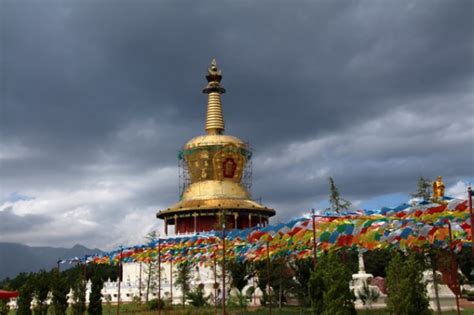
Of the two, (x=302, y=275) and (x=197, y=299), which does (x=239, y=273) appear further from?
(x=302, y=275)

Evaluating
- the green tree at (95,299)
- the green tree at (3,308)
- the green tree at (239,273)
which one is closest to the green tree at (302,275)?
the green tree at (239,273)

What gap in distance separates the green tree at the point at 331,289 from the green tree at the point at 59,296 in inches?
623

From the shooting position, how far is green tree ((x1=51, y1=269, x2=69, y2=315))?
31266 mm

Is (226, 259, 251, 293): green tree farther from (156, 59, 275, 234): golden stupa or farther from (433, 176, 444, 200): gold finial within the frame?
(156, 59, 275, 234): golden stupa

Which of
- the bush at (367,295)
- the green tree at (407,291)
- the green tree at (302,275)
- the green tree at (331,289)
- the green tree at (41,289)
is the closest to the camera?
the green tree at (407,291)

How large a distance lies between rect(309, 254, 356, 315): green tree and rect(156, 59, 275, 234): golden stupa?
4198 centimetres

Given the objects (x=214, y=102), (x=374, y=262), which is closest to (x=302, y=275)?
(x=374, y=262)

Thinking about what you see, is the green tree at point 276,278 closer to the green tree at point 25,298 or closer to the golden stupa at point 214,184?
the green tree at point 25,298

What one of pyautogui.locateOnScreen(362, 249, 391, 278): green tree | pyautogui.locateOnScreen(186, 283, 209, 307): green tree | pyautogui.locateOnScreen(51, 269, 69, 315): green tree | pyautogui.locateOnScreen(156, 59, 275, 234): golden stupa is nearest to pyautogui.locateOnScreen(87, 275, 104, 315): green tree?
pyautogui.locateOnScreen(51, 269, 69, 315): green tree

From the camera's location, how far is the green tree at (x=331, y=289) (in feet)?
65.8

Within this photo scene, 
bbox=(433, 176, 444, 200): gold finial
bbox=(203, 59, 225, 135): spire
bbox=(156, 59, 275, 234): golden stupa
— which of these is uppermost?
bbox=(203, 59, 225, 135): spire

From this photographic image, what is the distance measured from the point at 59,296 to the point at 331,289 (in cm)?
1719

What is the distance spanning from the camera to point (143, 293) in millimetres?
50812

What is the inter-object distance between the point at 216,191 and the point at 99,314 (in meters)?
36.2
